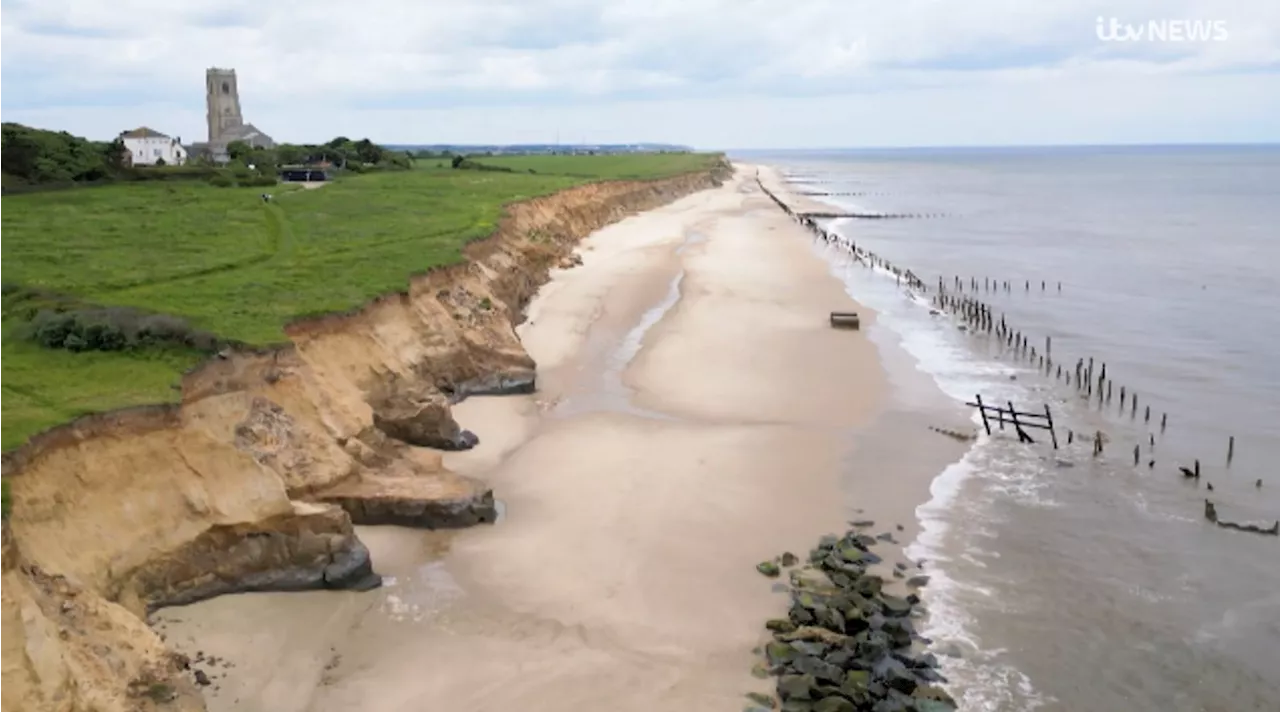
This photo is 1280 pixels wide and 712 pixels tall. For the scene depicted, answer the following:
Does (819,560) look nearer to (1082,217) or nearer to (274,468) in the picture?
(274,468)

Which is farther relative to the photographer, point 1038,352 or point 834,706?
point 1038,352

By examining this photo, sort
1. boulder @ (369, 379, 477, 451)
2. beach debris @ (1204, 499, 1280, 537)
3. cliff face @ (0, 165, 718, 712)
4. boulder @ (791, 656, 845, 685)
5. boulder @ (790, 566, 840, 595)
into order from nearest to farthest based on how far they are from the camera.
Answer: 1. cliff face @ (0, 165, 718, 712)
2. boulder @ (791, 656, 845, 685)
3. boulder @ (790, 566, 840, 595)
4. beach debris @ (1204, 499, 1280, 537)
5. boulder @ (369, 379, 477, 451)

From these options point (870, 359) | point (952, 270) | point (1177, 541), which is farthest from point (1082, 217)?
point (1177, 541)

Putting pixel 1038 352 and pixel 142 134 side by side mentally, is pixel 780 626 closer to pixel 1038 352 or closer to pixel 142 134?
pixel 1038 352

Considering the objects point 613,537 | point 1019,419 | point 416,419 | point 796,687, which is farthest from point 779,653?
point 1019,419

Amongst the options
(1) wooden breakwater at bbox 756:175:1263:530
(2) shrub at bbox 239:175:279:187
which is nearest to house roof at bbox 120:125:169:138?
(2) shrub at bbox 239:175:279:187

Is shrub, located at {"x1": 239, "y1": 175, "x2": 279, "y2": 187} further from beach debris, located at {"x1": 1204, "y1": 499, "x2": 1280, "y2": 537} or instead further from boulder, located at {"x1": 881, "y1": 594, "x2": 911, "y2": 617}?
beach debris, located at {"x1": 1204, "y1": 499, "x2": 1280, "y2": 537}
